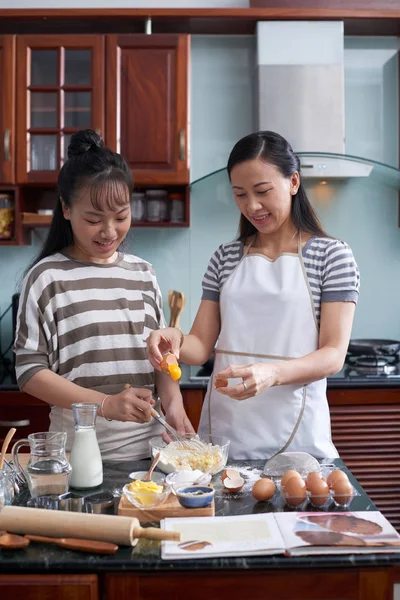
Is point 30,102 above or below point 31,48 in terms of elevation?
below

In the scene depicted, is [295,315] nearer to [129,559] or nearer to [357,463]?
[129,559]

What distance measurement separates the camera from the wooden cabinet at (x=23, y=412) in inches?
109

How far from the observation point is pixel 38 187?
10.6ft

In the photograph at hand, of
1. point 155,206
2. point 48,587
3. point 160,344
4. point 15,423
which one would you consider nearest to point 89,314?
point 160,344

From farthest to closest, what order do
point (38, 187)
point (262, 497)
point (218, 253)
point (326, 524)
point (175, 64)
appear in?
point (38, 187), point (175, 64), point (218, 253), point (262, 497), point (326, 524)

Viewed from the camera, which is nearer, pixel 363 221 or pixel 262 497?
pixel 262 497

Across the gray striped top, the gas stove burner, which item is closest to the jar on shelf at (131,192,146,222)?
the gas stove burner

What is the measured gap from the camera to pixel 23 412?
278 centimetres

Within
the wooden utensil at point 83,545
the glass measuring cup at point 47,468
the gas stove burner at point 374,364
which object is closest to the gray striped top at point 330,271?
the glass measuring cup at point 47,468

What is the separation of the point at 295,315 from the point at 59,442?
0.70 metres

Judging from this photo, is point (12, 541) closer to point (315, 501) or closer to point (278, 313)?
point (315, 501)

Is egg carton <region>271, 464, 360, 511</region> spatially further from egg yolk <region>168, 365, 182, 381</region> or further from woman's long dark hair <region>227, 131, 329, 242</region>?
woman's long dark hair <region>227, 131, 329, 242</region>

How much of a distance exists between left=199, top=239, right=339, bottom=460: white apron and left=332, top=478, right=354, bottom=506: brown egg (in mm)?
411

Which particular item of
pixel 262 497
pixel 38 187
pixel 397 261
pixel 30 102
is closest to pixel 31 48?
pixel 30 102
